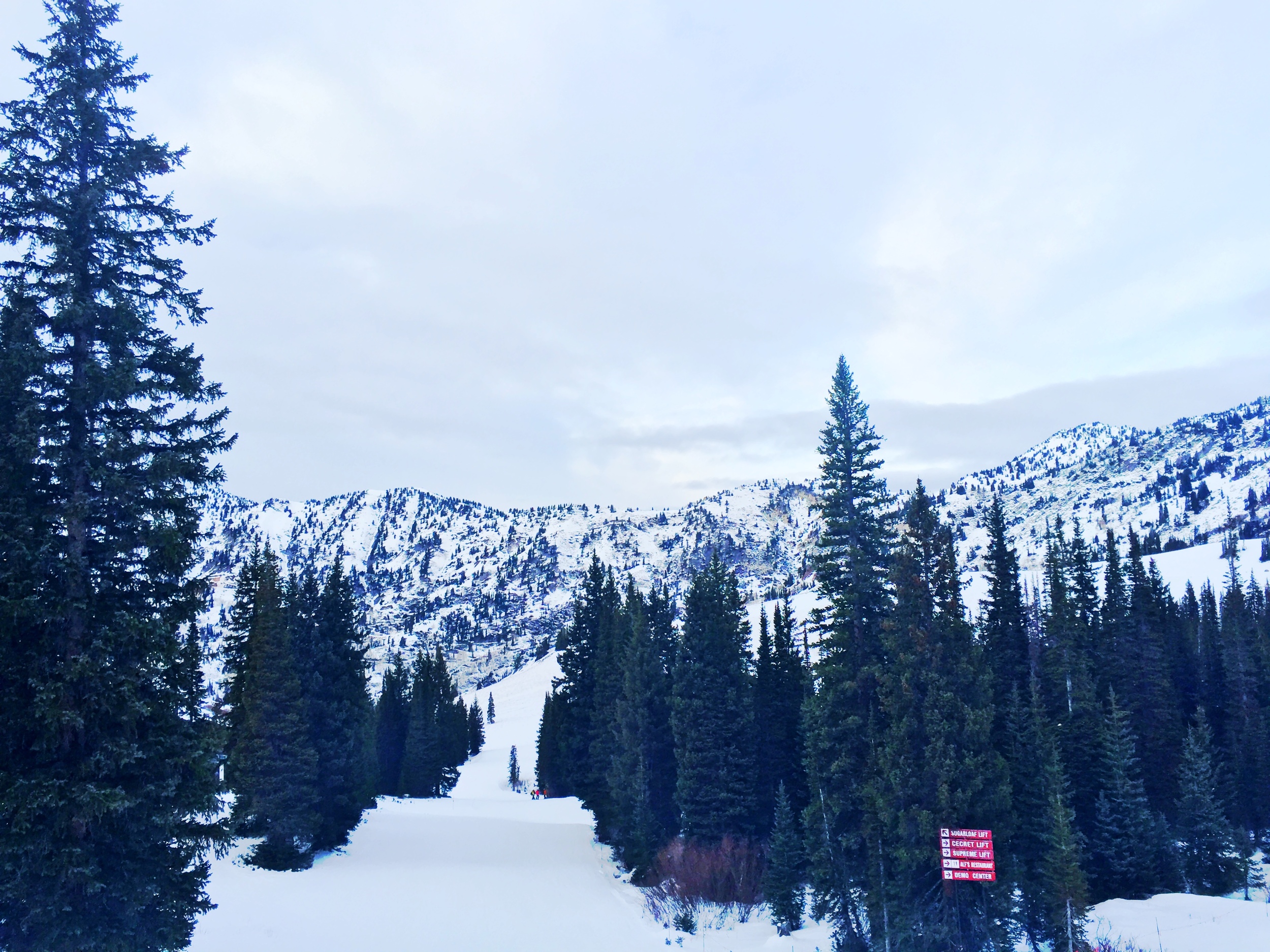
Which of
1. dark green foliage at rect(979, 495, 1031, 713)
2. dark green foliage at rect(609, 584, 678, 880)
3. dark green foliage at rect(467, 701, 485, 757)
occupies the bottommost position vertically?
dark green foliage at rect(467, 701, 485, 757)

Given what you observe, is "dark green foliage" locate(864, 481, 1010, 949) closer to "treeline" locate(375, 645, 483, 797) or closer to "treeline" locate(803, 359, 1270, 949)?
"treeline" locate(803, 359, 1270, 949)

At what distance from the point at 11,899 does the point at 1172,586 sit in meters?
219

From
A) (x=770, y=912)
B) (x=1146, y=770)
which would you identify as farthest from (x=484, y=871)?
(x=1146, y=770)

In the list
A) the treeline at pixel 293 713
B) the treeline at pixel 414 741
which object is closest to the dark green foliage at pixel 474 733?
the treeline at pixel 414 741

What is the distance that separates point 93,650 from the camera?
12.9 m

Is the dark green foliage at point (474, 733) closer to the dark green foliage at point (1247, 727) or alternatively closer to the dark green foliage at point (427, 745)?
the dark green foliage at point (427, 745)

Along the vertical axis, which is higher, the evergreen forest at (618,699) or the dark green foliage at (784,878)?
the evergreen forest at (618,699)

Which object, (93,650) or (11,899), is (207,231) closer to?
(93,650)

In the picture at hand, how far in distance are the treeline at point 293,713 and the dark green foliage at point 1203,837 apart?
1828 inches

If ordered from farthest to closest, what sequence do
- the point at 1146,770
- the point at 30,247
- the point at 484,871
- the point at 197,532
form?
the point at 1146,770 → the point at 484,871 → the point at 197,532 → the point at 30,247

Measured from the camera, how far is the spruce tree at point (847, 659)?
87.0 feet

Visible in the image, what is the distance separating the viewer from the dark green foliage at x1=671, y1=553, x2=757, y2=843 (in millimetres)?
35250

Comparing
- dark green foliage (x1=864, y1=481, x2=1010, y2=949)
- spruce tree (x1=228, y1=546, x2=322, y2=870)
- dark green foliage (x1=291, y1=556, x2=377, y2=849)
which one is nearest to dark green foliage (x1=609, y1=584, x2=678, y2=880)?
dark green foliage (x1=291, y1=556, x2=377, y2=849)

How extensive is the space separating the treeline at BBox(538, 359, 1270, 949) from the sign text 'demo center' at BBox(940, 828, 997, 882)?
2.97 metres
